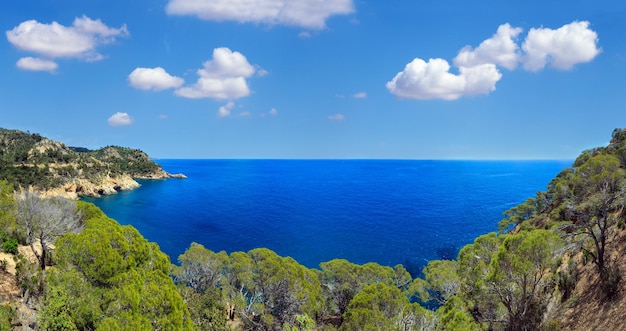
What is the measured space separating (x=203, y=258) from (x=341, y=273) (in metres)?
15.7

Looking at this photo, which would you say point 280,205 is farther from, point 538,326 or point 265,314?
point 538,326

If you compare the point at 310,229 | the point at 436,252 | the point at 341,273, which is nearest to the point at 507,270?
the point at 341,273

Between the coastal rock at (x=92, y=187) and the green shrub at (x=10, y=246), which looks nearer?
the green shrub at (x=10, y=246)

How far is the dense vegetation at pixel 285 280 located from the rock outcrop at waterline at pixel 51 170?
83.8 metres

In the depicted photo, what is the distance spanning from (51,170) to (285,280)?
12343 cm

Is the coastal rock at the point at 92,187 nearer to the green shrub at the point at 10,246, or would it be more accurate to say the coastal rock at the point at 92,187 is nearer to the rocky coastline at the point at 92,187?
the rocky coastline at the point at 92,187

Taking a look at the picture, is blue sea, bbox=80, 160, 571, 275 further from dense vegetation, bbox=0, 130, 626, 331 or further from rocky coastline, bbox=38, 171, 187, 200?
dense vegetation, bbox=0, 130, 626, 331

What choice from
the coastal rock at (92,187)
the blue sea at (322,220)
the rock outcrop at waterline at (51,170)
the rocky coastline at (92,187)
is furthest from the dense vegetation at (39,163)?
the blue sea at (322,220)

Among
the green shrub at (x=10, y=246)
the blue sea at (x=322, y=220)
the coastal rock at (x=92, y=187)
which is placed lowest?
the blue sea at (x=322, y=220)

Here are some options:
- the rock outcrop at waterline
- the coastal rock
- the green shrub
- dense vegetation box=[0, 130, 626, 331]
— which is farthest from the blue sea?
the green shrub

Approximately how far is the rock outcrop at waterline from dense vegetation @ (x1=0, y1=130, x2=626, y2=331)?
8375 cm

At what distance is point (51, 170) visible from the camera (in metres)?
116

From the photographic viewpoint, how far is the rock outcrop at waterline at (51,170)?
10269 cm

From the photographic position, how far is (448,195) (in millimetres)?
139750
